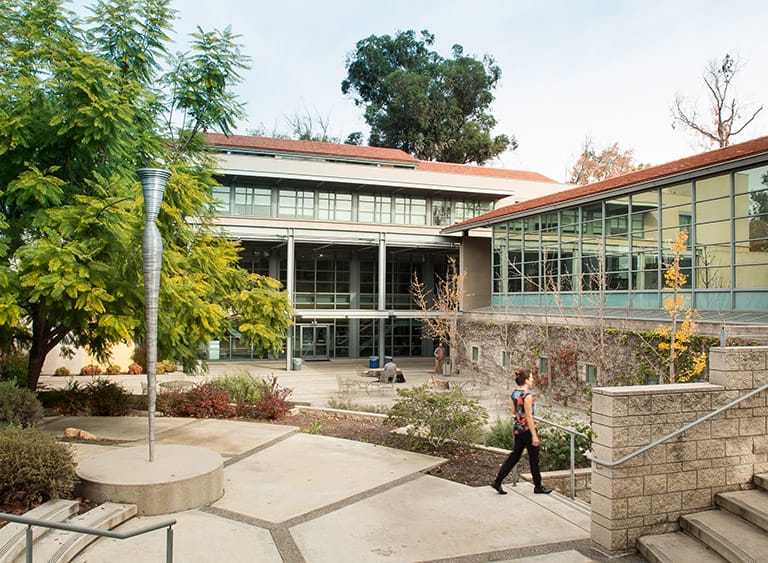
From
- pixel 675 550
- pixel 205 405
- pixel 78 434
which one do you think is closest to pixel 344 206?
pixel 205 405

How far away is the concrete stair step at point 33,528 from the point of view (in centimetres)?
543

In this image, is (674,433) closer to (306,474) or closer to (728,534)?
(728,534)

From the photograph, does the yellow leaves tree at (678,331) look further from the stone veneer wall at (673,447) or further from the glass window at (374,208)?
the glass window at (374,208)

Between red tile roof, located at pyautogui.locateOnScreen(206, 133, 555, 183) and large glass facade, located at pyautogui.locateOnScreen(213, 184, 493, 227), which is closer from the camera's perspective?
large glass facade, located at pyautogui.locateOnScreen(213, 184, 493, 227)

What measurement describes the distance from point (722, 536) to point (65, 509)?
7.05 meters

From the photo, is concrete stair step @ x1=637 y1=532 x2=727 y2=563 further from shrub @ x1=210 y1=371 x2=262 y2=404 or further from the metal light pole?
shrub @ x1=210 y1=371 x2=262 y2=404

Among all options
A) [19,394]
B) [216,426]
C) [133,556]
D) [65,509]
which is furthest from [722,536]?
[19,394]

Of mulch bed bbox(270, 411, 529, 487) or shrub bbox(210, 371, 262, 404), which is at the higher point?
shrub bbox(210, 371, 262, 404)

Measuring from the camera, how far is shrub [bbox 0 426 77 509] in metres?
6.55

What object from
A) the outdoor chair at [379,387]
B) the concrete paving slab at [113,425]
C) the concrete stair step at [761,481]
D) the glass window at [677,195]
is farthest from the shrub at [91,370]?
the concrete stair step at [761,481]

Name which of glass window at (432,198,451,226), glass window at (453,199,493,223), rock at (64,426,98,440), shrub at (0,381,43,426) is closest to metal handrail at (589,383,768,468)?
rock at (64,426,98,440)

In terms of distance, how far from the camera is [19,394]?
1073 centimetres

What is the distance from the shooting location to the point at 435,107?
54.2 metres

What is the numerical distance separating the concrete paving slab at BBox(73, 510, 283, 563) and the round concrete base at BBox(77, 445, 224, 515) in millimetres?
230
